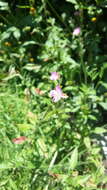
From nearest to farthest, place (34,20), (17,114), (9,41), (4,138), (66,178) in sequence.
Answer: (66,178) < (4,138) < (17,114) < (34,20) < (9,41)

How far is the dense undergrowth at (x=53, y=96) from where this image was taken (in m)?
1.87

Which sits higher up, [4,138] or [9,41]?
[9,41]

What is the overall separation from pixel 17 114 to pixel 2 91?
356mm

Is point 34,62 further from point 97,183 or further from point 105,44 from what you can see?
point 97,183

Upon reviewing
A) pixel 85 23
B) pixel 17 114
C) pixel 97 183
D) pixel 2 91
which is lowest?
pixel 97 183

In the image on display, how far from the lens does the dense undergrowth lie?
6.14 feet

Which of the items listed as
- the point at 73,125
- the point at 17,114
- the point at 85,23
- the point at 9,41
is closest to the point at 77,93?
the point at 73,125

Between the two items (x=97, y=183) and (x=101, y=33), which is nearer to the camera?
(x=97, y=183)

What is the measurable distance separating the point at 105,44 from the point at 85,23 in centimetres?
20

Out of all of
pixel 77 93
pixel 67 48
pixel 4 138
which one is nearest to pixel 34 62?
pixel 67 48

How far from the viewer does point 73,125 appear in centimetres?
222

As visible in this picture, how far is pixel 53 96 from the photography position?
1798 millimetres

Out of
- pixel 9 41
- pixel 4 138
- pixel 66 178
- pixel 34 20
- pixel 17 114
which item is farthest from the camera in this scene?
pixel 9 41

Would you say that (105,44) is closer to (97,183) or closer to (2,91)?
(2,91)
